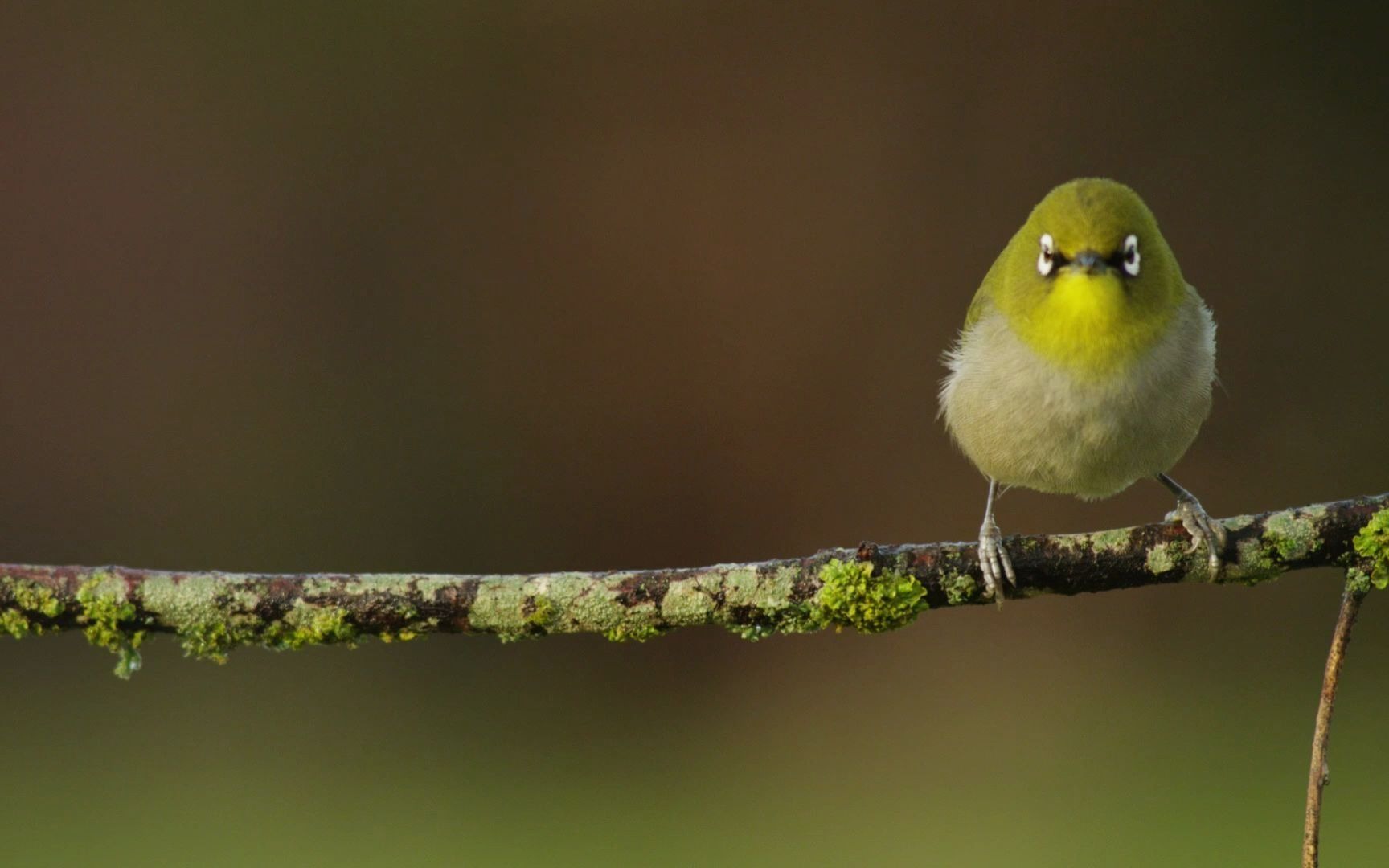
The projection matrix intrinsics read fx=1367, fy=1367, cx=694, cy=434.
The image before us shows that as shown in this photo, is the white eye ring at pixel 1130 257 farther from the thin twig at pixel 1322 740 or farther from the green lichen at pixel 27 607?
the green lichen at pixel 27 607

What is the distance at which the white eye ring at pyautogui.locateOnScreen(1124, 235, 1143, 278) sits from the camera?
3977mm

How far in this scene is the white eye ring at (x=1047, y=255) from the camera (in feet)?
13.2

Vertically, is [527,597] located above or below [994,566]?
above

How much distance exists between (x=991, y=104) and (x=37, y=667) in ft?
24.5

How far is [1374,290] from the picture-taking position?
31.1 feet

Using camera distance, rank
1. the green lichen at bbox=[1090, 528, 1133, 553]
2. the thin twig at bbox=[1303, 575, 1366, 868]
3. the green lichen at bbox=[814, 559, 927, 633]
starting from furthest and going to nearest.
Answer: the green lichen at bbox=[1090, 528, 1133, 553]
the green lichen at bbox=[814, 559, 927, 633]
the thin twig at bbox=[1303, 575, 1366, 868]

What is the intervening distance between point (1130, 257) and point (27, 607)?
307cm

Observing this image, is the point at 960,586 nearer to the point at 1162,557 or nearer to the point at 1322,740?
the point at 1162,557

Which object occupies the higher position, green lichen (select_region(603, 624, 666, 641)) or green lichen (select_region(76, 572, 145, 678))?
green lichen (select_region(76, 572, 145, 678))

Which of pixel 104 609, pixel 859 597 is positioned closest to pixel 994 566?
pixel 859 597

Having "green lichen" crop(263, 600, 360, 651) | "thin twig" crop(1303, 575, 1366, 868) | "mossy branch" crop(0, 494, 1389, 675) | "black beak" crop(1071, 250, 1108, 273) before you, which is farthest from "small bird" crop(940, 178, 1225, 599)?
"green lichen" crop(263, 600, 360, 651)

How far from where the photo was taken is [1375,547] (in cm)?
309

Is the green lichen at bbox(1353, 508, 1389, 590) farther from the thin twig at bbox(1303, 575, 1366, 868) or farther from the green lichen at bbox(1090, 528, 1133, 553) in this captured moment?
the green lichen at bbox(1090, 528, 1133, 553)

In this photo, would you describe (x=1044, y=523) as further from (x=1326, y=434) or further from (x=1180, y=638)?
(x=1326, y=434)
